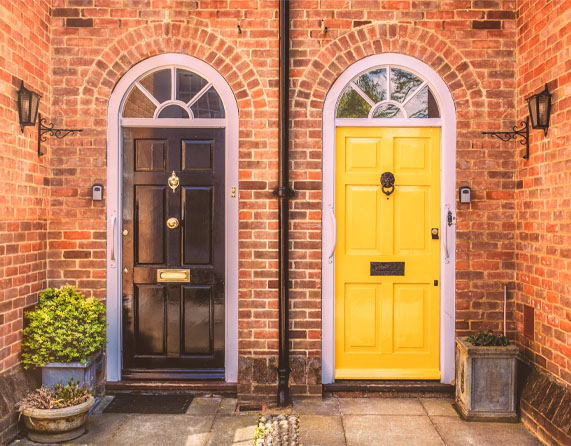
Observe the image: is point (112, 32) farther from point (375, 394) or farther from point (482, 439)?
point (482, 439)

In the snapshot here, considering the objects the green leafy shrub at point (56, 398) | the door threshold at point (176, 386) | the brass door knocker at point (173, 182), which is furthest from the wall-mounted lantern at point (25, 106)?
the door threshold at point (176, 386)

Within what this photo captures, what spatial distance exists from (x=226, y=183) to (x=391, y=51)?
6.32ft

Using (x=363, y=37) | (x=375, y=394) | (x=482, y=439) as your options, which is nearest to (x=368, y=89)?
(x=363, y=37)

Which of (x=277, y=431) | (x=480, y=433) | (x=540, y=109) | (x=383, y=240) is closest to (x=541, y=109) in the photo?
(x=540, y=109)

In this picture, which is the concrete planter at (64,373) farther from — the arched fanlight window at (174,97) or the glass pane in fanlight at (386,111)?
the glass pane in fanlight at (386,111)

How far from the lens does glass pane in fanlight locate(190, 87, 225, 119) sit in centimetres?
462

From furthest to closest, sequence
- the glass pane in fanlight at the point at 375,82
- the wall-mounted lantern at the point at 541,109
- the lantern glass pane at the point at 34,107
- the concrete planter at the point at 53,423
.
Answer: the glass pane in fanlight at the point at 375,82 < the lantern glass pane at the point at 34,107 < the wall-mounted lantern at the point at 541,109 < the concrete planter at the point at 53,423

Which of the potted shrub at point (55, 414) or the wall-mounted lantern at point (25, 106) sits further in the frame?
the wall-mounted lantern at point (25, 106)

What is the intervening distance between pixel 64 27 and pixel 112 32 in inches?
17.4

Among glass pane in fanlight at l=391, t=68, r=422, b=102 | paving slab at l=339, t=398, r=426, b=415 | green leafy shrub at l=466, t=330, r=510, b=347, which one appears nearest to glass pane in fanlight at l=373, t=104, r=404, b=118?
glass pane in fanlight at l=391, t=68, r=422, b=102

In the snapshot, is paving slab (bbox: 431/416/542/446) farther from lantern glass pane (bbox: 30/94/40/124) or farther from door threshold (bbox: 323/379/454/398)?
lantern glass pane (bbox: 30/94/40/124)

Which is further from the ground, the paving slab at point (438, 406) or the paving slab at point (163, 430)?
the paving slab at point (438, 406)

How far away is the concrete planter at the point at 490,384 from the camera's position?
13.1 ft

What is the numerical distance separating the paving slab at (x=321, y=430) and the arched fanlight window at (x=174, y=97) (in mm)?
2778
